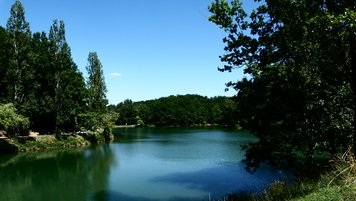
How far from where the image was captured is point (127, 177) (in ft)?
103

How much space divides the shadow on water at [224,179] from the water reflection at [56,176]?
6.00 meters

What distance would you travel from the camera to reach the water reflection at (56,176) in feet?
81.9

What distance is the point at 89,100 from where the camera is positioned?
240ft

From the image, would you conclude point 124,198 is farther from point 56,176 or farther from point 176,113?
point 176,113

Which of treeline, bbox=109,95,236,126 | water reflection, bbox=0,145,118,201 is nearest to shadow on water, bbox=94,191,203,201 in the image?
water reflection, bbox=0,145,118,201

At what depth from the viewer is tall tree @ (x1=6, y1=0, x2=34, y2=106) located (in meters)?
55.0

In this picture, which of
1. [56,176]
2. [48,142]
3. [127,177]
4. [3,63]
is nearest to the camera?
[127,177]

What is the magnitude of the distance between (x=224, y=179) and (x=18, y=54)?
4096cm

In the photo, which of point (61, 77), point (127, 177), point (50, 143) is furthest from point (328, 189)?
point (61, 77)

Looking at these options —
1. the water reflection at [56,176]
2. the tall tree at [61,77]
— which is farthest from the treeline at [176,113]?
the water reflection at [56,176]

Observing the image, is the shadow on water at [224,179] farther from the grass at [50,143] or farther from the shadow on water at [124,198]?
the grass at [50,143]

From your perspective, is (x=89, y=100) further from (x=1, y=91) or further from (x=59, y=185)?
(x=59, y=185)

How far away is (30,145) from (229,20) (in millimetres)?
44110

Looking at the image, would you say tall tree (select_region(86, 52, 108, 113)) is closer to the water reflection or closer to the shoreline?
the shoreline
